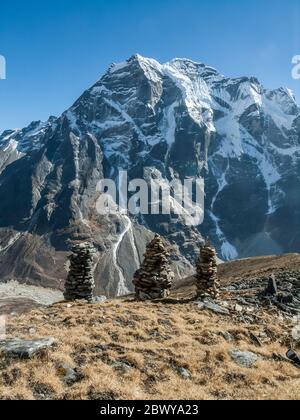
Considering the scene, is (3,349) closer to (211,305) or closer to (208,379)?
(208,379)

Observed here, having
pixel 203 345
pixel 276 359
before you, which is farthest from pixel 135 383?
pixel 276 359

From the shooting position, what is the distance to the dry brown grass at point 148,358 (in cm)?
1744

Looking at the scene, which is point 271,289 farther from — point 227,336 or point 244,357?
point 244,357

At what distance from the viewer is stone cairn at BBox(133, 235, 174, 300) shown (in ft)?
117

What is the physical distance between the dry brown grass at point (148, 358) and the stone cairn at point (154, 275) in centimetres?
631

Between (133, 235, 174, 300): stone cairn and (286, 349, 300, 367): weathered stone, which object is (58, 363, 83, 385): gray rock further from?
(133, 235, 174, 300): stone cairn

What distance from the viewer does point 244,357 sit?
21.8 meters

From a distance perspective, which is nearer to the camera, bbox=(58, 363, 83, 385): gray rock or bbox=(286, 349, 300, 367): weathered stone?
bbox=(58, 363, 83, 385): gray rock

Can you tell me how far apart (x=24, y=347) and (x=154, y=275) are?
16.9 meters

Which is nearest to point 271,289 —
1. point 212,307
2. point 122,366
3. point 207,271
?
point 207,271

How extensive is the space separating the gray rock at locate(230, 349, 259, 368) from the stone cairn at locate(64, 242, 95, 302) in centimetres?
1849

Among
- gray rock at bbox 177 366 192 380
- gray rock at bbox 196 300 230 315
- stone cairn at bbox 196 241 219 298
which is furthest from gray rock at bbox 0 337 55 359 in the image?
stone cairn at bbox 196 241 219 298

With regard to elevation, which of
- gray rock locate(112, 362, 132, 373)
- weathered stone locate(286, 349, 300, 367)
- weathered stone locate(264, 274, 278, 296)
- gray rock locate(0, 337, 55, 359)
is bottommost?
weathered stone locate(286, 349, 300, 367)
